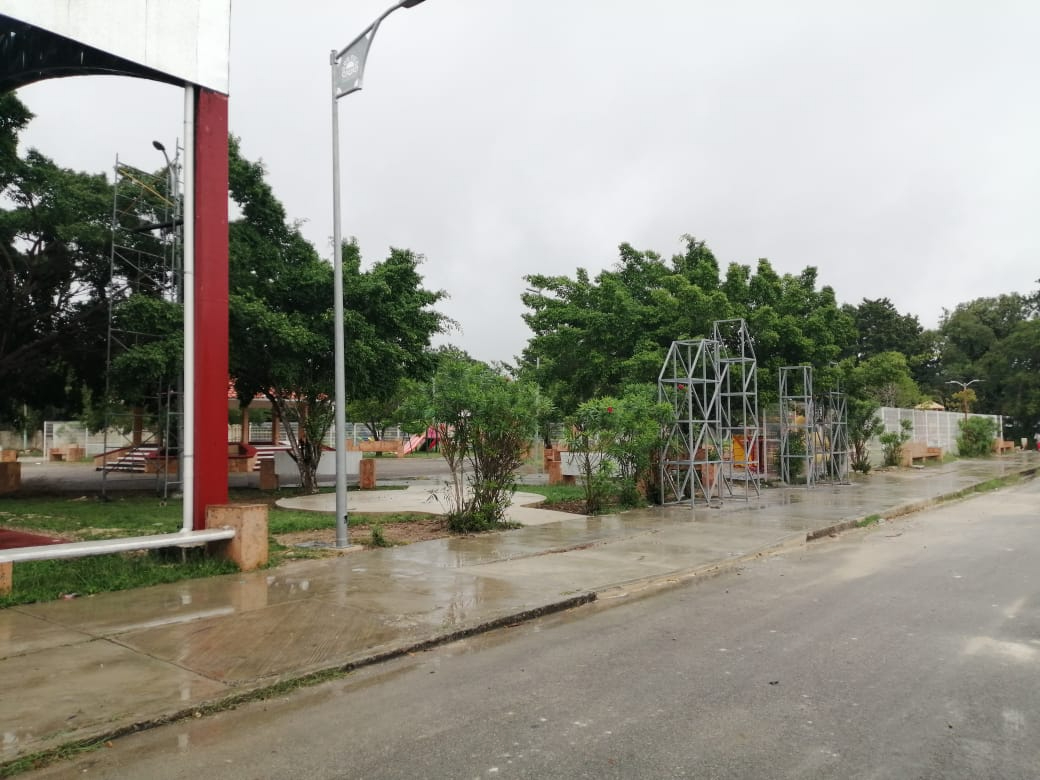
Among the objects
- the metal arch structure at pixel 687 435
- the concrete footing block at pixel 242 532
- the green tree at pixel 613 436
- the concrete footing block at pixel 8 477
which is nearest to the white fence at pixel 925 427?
the metal arch structure at pixel 687 435

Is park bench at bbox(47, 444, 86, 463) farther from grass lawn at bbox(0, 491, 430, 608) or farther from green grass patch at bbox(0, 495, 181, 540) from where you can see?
green grass patch at bbox(0, 495, 181, 540)

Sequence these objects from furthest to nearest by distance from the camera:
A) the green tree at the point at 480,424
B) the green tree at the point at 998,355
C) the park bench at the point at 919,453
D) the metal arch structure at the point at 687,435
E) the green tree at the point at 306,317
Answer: the green tree at the point at 998,355 → the park bench at the point at 919,453 → the green tree at the point at 306,317 → the metal arch structure at the point at 687,435 → the green tree at the point at 480,424

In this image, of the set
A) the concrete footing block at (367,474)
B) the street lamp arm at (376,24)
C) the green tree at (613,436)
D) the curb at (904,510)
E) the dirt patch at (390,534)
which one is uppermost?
the street lamp arm at (376,24)

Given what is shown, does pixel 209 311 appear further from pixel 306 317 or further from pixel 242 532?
pixel 306 317

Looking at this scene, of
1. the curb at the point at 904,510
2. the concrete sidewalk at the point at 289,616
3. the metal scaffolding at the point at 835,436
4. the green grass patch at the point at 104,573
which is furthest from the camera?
the metal scaffolding at the point at 835,436

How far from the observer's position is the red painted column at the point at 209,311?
29.0 ft

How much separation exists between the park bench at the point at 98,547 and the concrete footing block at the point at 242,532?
0.08 m

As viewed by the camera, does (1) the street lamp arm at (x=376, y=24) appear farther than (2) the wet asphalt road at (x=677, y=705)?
Yes

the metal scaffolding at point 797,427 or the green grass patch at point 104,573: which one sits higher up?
the metal scaffolding at point 797,427

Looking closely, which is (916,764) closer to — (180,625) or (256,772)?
(256,772)

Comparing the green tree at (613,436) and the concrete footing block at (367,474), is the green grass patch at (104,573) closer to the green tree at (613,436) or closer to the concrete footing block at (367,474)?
the green tree at (613,436)

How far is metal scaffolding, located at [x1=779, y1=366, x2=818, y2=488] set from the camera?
20766 millimetres

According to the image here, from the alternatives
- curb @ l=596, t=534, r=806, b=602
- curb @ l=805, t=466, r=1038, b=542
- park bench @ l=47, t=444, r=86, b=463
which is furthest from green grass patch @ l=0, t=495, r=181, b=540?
park bench @ l=47, t=444, r=86, b=463

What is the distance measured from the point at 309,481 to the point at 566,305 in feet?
29.3
